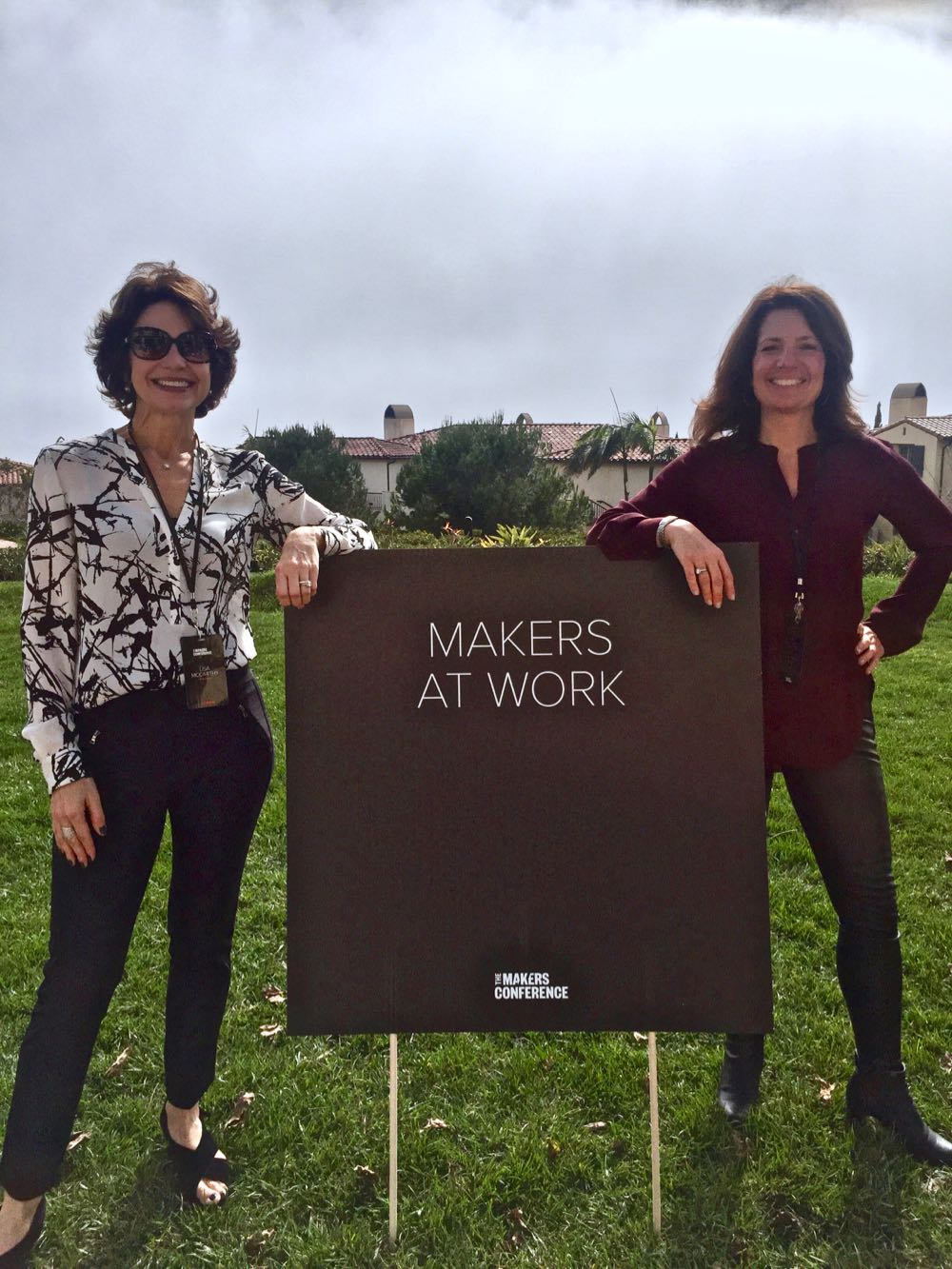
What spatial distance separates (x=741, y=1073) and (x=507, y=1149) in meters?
0.71

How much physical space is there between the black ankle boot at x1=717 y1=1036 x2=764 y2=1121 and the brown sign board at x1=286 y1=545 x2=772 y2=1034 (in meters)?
0.88

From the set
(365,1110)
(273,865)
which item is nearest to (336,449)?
(273,865)

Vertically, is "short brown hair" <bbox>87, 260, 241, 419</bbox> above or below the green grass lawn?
above

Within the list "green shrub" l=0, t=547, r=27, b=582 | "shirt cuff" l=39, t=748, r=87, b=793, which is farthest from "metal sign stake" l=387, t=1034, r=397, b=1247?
"green shrub" l=0, t=547, r=27, b=582

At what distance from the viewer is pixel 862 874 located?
7.73 ft

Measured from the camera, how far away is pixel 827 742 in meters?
2.26

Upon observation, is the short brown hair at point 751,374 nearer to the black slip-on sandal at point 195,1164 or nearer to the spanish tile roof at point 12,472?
the black slip-on sandal at point 195,1164

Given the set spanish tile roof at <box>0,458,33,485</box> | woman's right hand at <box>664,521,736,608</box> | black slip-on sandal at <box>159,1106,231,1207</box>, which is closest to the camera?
woman's right hand at <box>664,521,736,608</box>

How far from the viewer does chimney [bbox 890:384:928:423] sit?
4503cm

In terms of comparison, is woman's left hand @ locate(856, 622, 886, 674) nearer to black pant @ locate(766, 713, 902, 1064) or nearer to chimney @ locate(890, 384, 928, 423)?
black pant @ locate(766, 713, 902, 1064)

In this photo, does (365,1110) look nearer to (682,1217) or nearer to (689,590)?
(682,1217)

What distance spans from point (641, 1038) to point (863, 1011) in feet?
2.94

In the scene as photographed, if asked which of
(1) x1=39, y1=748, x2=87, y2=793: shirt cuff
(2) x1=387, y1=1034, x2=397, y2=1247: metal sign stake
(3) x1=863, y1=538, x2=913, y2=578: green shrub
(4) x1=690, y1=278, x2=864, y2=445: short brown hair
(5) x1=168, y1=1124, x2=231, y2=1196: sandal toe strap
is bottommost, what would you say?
(5) x1=168, y1=1124, x2=231, y2=1196: sandal toe strap

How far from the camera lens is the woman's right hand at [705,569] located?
6.31ft
